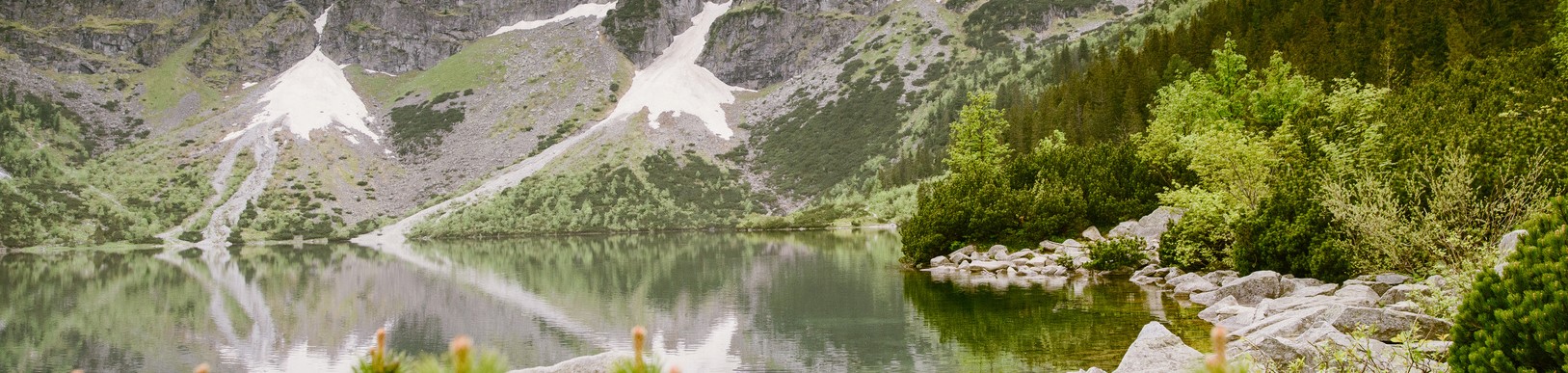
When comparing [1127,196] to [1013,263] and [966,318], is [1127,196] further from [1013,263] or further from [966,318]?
[966,318]

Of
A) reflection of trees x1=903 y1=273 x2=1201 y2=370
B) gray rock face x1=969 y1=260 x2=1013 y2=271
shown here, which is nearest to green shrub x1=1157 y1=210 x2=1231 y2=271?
reflection of trees x1=903 y1=273 x2=1201 y2=370

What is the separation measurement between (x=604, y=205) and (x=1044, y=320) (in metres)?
160

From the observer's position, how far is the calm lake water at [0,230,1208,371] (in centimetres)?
2272

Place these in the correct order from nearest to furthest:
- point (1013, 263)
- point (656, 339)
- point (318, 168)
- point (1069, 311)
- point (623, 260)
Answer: point (1069, 311) < point (656, 339) < point (1013, 263) < point (623, 260) < point (318, 168)

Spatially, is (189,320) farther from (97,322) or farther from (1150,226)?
(1150,226)

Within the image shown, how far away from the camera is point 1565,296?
798 cm

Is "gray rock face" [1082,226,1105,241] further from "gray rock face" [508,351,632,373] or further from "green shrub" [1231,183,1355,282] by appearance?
"gray rock face" [508,351,632,373]

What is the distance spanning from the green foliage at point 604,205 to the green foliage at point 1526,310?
16614 centimetres

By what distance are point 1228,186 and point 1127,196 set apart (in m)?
13.0

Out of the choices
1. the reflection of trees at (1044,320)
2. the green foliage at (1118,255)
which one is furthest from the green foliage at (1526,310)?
the green foliage at (1118,255)

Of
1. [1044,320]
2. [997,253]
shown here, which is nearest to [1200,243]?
[1044,320]

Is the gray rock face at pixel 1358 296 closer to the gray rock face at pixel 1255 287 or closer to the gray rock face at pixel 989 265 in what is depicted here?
the gray rock face at pixel 1255 287

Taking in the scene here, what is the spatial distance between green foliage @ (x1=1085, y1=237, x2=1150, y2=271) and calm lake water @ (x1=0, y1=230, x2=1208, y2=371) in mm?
2971

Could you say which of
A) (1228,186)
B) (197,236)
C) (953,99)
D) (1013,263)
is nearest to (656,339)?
(1013,263)
